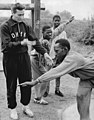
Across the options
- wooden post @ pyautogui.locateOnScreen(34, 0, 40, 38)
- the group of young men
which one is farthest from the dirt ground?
→ wooden post @ pyautogui.locateOnScreen(34, 0, 40, 38)

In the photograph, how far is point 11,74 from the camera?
4.35 meters

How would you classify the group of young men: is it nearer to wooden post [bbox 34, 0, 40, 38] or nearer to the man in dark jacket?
the man in dark jacket

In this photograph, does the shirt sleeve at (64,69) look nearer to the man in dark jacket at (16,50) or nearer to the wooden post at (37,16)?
the man in dark jacket at (16,50)

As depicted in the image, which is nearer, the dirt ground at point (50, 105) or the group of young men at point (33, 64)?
the group of young men at point (33, 64)

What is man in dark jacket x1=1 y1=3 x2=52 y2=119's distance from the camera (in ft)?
13.4

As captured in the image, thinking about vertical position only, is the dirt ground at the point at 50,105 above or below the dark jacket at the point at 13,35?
below

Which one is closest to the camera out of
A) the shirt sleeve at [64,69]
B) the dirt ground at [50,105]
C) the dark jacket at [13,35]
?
the shirt sleeve at [64,69]

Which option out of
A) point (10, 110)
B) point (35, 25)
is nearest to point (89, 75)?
point (10, 110)

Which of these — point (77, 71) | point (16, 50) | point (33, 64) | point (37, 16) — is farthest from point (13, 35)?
point (37, 16)

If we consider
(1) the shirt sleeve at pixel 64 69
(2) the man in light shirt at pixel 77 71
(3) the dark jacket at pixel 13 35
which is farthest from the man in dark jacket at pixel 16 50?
(1) the shirt sleeve at pixel 64 69

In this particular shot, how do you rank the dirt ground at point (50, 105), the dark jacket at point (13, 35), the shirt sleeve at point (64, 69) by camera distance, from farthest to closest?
the dirt ground at point (50, 105)
the dark jacket at point (13, 35)
the shirt sleeve at point (64, 69)

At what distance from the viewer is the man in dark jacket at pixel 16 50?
161 inches

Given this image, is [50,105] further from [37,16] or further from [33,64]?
[37,16]

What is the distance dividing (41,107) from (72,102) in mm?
635
